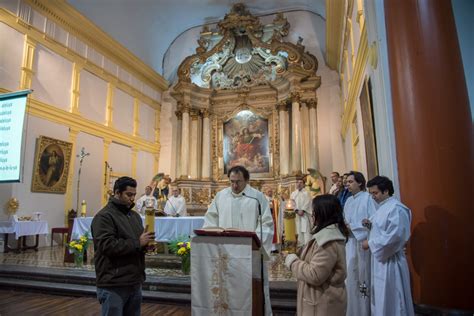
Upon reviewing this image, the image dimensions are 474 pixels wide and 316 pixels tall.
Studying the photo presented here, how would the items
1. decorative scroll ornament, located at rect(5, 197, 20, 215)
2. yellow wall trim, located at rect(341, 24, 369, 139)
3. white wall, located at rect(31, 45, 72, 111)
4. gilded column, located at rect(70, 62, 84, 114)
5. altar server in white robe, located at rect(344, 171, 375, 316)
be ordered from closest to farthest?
altar server in white robe, located at rect(344, 171, 375, 316)
yellow wall trim, located at rect(341, 24, 369, 139)
decorative scroll ornament, located at rect(5, 197, 20, 215)
white wall, located at rect(31, 45, 72, 111)
gilded column, located at rect(70, 62, 84, 114)

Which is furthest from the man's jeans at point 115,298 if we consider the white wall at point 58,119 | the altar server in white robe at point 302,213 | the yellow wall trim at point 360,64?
the white wall at point 58,119

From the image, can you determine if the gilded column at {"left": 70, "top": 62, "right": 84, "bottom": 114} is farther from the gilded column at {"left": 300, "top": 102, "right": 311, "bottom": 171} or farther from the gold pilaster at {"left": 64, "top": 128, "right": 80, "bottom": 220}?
the gilded column at {"left": 300, "top": 102, "right": 311, "bottom": 171}

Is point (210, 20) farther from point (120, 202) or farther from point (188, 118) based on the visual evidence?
point (120, 202)

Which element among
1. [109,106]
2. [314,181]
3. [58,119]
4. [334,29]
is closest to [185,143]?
[109,106]

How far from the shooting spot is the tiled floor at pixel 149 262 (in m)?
5.25

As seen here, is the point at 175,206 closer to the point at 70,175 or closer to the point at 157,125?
the point at 70,175

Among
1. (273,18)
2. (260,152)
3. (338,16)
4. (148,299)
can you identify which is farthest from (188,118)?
(148,299)

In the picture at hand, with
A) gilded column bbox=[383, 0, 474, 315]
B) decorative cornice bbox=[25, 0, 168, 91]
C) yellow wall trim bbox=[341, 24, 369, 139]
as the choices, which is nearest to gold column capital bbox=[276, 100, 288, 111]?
yellow wall trim bbox=[341, 24, 369, 139]

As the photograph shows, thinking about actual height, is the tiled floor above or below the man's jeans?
below

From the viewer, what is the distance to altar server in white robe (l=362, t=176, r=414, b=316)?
2600 mm

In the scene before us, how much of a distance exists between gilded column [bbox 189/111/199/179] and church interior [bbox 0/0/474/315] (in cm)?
4

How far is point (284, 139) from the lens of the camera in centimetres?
1209

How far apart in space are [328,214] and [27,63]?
30.5ft

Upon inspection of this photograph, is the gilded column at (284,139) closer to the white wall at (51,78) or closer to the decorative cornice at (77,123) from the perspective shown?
the decorative cornice at (77,123)
